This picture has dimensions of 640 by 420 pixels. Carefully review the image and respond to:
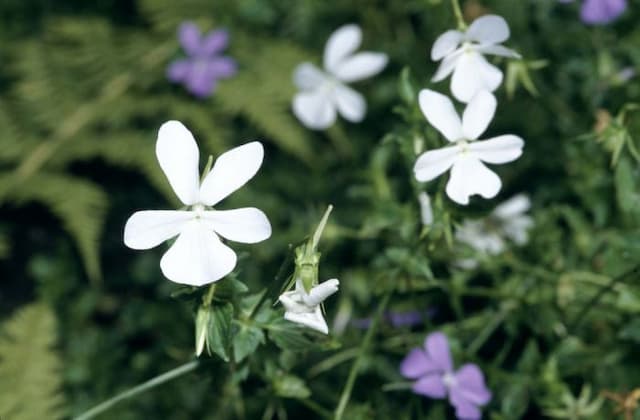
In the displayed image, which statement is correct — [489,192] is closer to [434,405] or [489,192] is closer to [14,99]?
[434,405]

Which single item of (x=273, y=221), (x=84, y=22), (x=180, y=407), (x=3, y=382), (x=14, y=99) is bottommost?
(x=180, y=407)

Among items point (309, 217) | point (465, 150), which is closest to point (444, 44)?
point (465, 150)

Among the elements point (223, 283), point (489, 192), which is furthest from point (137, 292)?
point (489, 192)

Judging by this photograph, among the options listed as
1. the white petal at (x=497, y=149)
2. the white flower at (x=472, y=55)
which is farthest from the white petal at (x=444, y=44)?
the white petal at (x=497, y=149)

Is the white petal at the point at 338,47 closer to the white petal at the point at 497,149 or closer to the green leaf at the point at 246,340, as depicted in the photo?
the white petal at the point at 497,149

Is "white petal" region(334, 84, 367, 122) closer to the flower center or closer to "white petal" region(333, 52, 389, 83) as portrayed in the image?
"white petal" region(333, 52, 389, 83)

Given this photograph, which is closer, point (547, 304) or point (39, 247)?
point (547, 304)
